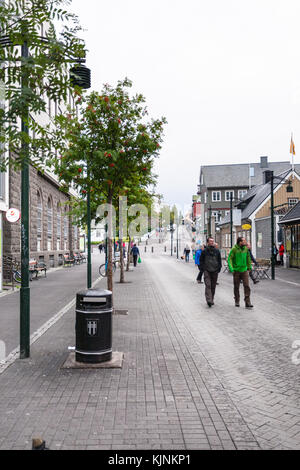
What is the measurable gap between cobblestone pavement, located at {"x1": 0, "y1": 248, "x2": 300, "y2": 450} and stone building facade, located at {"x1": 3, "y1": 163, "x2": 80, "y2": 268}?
9623 millimetres

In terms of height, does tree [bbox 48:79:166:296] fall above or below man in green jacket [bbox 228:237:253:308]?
above

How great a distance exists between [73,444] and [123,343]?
349 cm

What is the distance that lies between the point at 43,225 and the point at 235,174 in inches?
1888

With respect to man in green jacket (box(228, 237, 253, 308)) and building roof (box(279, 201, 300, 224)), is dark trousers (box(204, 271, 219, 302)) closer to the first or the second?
man in green jacket (box(228, 237, 253, 308))

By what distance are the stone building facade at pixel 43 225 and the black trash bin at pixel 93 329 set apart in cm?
1081

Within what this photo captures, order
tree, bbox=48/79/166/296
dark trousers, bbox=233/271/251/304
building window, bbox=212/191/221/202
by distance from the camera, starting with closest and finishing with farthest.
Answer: tree, bbox=48/79/166/296
dark trousers, bbox=233/271/251/304
building window, bbox=212/191/221/202

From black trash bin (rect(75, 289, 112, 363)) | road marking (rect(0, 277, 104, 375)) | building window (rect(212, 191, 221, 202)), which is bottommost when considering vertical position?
road marking (rect(0, 277, 104, 375))

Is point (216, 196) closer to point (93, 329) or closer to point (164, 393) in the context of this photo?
point (93, 329)

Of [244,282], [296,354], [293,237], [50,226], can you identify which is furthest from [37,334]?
[293,237]

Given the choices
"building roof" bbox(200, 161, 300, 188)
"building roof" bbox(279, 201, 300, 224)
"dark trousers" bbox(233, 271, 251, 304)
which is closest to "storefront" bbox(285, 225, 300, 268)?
"building roof" bbox(279, 201, 300, 224)

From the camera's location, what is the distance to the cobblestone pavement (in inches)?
139

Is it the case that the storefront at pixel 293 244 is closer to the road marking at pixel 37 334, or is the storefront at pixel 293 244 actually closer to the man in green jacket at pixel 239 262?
the man in green jacket at pixel 239 262

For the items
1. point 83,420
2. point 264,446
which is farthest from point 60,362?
point 264,446

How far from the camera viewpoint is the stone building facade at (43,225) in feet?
54.6
